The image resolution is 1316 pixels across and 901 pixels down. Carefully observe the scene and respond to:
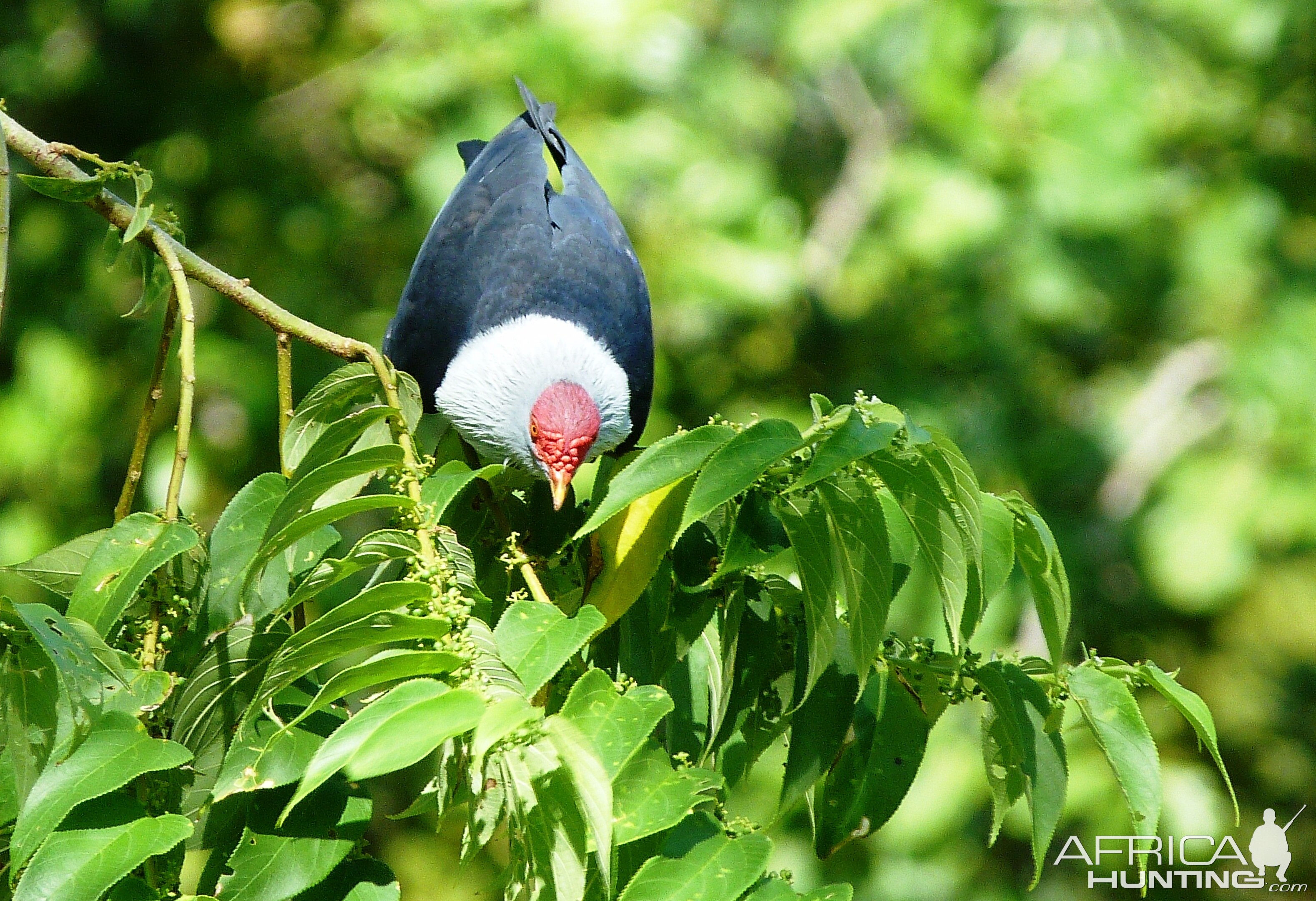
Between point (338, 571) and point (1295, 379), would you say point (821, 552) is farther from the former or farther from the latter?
point (1295, 379)

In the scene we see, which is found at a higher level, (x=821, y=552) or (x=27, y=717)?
(x=821, y=552)

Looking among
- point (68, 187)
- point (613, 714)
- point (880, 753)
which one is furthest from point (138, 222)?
point (880, 753)

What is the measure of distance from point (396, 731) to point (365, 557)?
0.32m

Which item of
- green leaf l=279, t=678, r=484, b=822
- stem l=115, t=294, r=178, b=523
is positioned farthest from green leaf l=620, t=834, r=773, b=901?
stem l=115, t=294, r=178, b=523

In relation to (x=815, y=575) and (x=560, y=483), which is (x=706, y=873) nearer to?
(x=815, y=575)

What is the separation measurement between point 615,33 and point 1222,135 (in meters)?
3.18

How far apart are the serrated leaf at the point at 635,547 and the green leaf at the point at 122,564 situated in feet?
1.69

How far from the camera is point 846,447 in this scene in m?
1.41

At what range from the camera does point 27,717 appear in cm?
138

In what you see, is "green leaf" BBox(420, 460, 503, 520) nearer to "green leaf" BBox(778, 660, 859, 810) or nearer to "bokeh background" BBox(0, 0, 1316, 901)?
"green leaf" BBox(778, 660, 859, 810)

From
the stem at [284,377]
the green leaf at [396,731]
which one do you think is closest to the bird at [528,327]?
the stem at [284,377]

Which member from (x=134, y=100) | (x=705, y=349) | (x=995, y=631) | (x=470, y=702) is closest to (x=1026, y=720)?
(x=470, y=702)

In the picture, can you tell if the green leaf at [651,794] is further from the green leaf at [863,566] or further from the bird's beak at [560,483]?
the bird's beak at [560,483]

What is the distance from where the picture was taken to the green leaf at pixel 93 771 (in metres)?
1.26
